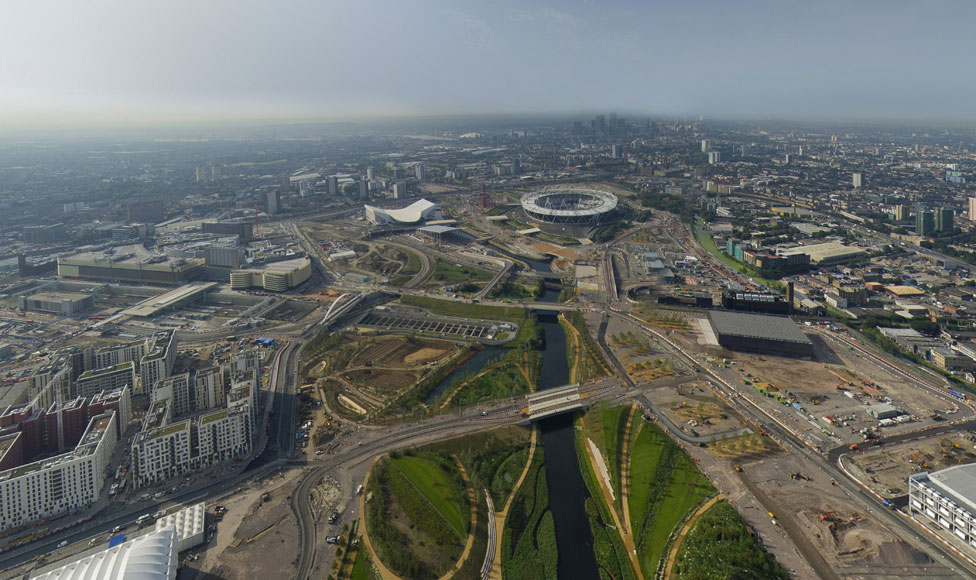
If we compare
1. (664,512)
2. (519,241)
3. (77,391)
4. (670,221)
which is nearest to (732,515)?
(664,512)

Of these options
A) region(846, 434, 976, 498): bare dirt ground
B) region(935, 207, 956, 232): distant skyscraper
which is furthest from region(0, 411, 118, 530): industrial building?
region(935, 207, 956, 232): distant skyscraper

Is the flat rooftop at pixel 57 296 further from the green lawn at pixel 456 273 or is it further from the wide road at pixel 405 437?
the wide road at pixel 405 437

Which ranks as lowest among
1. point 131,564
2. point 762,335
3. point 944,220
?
point 131,564

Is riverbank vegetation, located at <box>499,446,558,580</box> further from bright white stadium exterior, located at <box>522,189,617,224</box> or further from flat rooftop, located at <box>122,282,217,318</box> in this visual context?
bright white stadium exterior, located at <box>522,189,617,224</box>

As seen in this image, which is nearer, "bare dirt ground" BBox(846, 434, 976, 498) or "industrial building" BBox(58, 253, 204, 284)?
"bare dirt ground" BBox(846, 434, 976, 498)

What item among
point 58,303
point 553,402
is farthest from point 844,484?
point 58,303

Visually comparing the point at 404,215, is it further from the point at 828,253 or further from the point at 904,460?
the point at 904,460

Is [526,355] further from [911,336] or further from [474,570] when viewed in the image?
[911,336]
